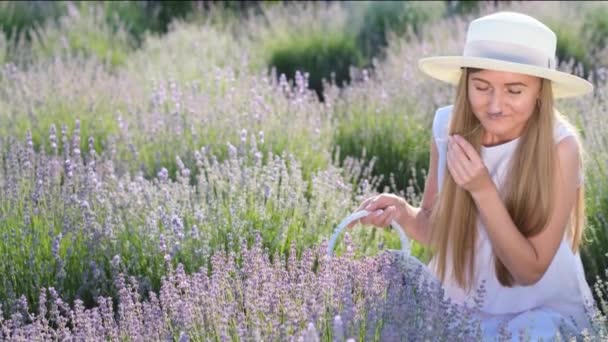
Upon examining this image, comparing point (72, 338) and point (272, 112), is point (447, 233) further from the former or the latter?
point (272, 112)

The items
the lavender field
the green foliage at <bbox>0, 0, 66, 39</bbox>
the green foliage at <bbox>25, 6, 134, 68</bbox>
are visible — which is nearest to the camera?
the lavender field

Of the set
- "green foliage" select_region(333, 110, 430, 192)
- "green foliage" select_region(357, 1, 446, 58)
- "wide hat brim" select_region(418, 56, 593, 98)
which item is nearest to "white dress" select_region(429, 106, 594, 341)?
"wide hat brim" select_region(418, 56, 593, 98)

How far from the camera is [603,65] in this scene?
7141 millimetres

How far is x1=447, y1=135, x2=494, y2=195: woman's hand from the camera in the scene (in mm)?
2977

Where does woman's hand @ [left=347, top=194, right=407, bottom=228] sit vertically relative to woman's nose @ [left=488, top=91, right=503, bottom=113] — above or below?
below

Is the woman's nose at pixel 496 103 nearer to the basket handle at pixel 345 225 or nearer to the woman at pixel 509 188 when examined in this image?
the woman at pixel 509 188

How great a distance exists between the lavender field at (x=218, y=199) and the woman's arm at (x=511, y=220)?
0.20 meters

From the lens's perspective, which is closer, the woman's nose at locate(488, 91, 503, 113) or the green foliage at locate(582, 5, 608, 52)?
→ the woman's nose at locate(488, 91, 503, 113)

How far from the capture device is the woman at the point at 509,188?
3.04 meters

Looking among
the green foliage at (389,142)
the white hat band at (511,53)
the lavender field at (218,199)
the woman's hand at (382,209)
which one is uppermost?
the white hat band at (511,53)

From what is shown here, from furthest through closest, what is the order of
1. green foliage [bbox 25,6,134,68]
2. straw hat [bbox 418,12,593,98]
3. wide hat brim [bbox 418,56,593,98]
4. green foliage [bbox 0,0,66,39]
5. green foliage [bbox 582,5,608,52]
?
green foliage [bbox 0,0,66,39]
green foliage [bbox 25,6,134,68]
green foliage [bbox 582,5,608,52]
straw hat [bbox 418,12,593,98]
wide hat brim [bbox 418,56,593,98]

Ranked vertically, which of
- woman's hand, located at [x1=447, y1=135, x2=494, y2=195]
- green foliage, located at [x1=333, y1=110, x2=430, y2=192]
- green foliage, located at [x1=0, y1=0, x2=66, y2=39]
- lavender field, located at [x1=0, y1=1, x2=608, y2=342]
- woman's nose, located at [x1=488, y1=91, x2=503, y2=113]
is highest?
woman's nose, located at [x1=488, y1=91, x2=503, y2=113]

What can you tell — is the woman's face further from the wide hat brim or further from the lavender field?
the lavender field

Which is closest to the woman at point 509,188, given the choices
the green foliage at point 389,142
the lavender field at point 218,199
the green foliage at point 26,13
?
the lavender field at point 218,199
